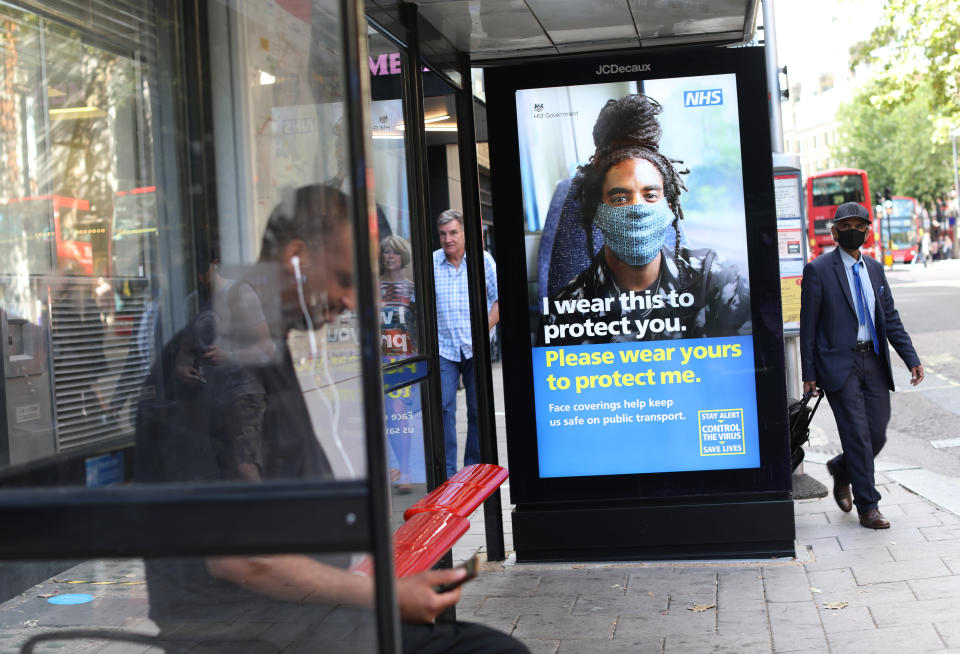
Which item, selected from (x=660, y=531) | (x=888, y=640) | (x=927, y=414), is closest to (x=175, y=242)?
(x=888, y=640)

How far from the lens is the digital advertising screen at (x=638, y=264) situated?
554 cm

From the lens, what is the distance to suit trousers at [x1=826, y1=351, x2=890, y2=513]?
20.6 ft

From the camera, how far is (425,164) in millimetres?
5398

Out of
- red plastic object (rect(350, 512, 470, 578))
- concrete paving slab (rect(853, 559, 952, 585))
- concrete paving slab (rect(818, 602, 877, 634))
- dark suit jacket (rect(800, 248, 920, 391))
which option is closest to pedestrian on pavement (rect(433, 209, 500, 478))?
dark suit jacket (rect(800, 248, 920, 391))

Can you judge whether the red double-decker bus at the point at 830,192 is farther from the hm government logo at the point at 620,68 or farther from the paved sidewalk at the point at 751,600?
the hm government logo at the point at 620,68

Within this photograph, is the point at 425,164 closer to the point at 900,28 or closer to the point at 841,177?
the point at 900,28

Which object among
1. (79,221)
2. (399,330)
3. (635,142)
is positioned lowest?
(399,330)

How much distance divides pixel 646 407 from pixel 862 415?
59.9 inches

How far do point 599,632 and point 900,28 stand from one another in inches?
1025

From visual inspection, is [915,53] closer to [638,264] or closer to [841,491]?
[841,491]

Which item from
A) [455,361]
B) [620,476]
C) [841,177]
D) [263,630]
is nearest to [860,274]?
[620,476]

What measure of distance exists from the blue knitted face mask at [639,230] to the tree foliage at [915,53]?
2251 cm

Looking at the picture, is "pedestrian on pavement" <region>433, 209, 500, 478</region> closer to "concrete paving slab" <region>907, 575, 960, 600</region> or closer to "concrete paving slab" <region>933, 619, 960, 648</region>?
"concrete paving slab" <region>907, 575, 960, 600</region>

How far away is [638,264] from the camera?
5.60 meters
